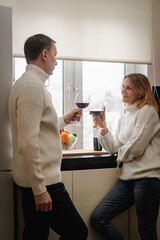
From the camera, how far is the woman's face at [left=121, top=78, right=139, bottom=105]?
2025 mm

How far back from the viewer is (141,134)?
1819 millimetres

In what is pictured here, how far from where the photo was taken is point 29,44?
1454 mm

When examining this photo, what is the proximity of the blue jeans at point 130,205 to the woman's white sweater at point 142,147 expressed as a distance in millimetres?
65

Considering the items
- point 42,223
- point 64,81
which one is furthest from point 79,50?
point 42,223

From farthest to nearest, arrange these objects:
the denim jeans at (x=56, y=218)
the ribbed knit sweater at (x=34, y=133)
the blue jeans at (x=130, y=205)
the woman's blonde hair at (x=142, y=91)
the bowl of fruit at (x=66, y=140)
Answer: the bowl of fruit at (x=66, y=140), the woman's blonde hair at (x=142, y=91), the blue jeans at (x=130, y=205), the denim jeans at (x=56, y=218), the ribbed knit sweater at (x=34, y=133)

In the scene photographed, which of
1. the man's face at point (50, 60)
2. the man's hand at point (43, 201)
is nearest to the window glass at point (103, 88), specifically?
Result: the man's face at point (50, 60)

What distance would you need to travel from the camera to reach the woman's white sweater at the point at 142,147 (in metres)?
1.83

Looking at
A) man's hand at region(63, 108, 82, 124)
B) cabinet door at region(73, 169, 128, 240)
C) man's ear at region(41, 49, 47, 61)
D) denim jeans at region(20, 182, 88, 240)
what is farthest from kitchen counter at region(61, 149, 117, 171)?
man's ear at region(41, 49, 47, 61)

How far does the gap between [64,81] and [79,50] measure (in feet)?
1.06

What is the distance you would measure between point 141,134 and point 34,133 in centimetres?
85

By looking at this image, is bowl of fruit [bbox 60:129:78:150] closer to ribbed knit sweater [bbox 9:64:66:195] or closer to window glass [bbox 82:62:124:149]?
window glass [bbox 82:62:124:149]

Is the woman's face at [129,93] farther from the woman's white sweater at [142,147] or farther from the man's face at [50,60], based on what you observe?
the man's face at [50,60]

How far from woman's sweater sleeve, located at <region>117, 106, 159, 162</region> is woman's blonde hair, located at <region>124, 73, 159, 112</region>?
8 cm

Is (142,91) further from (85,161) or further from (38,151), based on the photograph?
(38,151)
